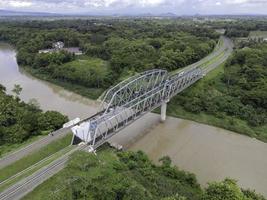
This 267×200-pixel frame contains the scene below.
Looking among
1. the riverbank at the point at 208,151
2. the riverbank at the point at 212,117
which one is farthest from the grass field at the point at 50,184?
the riverbank at the point at 212,117

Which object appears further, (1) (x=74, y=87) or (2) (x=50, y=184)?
(1) (x=74, y=87)

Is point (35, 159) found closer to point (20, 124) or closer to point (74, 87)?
point (20, 124)

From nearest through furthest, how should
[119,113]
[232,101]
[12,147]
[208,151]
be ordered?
[12,147] < [119,113] < [208,151] < [232,101]

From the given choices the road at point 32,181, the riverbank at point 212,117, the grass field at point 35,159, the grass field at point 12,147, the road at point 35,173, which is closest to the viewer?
the road at point 32,181

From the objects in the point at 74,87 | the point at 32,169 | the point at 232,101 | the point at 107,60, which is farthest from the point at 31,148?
the point at 107,60

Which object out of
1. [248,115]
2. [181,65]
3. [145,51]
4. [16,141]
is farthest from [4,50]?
[248,115]

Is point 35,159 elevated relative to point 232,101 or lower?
lower

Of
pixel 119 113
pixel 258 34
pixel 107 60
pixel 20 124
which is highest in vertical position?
pixel 258 34

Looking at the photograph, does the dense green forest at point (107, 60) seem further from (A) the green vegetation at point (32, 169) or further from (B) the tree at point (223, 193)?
(B) the tree at point (223, 193)
